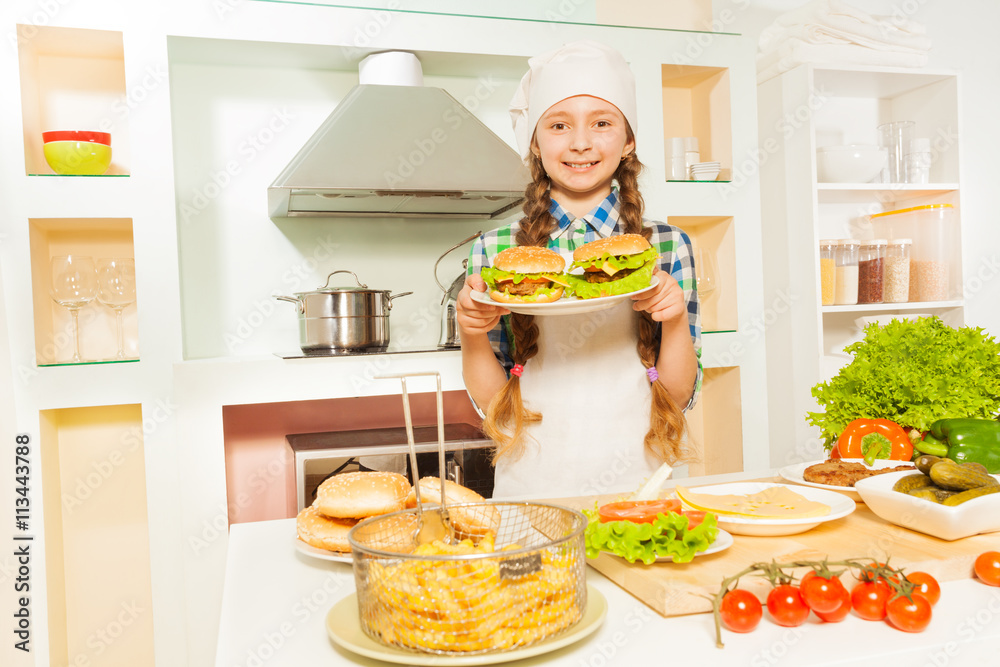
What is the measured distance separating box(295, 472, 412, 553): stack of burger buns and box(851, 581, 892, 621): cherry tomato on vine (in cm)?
44

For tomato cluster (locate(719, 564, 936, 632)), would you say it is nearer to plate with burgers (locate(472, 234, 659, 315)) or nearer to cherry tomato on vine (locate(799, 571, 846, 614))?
cherry tomato on vine (locate(799, 571, 846, 614))

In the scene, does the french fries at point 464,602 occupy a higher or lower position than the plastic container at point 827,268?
lower

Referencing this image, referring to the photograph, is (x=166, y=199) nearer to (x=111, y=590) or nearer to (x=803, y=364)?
(x=111, y=590)

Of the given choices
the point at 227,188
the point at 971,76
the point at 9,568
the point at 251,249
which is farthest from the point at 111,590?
the point at 971,76

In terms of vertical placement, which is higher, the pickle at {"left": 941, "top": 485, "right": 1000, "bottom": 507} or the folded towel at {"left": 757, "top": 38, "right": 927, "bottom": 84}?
the folded towel at {"left": 757, "top": 38, "right": 927, "bottom": 84}

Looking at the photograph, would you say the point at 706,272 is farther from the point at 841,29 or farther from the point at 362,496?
the point at 362,496

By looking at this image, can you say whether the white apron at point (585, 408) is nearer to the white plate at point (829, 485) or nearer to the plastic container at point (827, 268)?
the white plate at point (829, 485)

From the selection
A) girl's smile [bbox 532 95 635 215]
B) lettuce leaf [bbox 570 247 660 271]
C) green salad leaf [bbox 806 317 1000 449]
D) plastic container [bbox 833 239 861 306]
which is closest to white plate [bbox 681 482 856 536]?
green salad leaf [bbox 806 317 1000 449]

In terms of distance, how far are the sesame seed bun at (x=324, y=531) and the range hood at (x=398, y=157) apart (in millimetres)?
1229

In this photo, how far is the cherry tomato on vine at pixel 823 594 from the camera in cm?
61

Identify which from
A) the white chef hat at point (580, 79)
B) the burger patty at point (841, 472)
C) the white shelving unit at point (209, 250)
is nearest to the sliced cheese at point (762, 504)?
the burger patty at point (841, 472)

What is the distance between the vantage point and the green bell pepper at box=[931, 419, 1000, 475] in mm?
1003

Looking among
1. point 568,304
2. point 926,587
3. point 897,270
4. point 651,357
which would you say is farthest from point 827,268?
point 926,587

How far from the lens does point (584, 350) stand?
1.45 m
